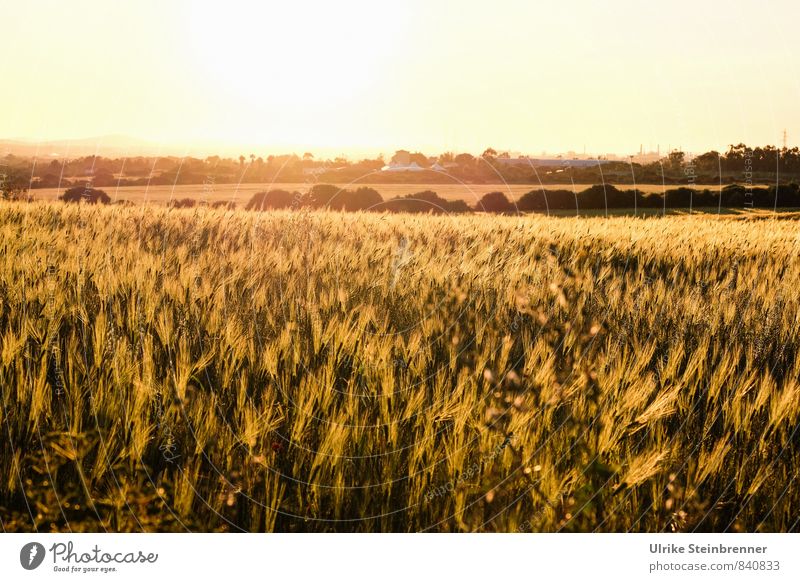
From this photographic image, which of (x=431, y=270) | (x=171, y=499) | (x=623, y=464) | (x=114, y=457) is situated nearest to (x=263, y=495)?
(x=171, y=499)

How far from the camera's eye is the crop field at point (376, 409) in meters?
2.03

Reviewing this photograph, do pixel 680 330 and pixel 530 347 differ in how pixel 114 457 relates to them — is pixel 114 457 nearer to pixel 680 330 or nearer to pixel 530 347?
pixel 530 347

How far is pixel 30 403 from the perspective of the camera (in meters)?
2.25

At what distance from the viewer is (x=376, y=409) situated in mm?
2195

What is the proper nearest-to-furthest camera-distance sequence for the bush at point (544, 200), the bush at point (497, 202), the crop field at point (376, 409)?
the crop field at point (376, 409)
the bush at point (544, 200)
the bush at point (497, 202)

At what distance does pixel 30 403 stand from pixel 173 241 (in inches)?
100
